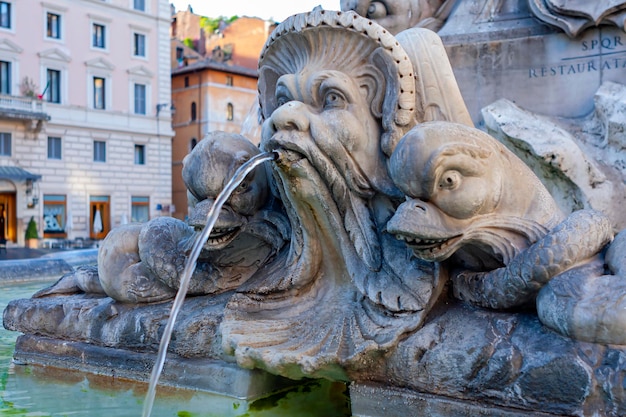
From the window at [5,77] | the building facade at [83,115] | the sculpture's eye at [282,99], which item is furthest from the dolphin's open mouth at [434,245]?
the window at [5,77]

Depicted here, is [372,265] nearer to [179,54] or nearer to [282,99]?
[282,99]

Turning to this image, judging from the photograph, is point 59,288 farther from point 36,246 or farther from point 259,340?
point 36,246

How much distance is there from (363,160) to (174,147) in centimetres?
4026

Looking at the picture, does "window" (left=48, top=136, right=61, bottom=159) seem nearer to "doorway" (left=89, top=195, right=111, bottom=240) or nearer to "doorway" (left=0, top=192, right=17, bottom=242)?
"doorway" (left=89, top=195, right=111, bottom=240)

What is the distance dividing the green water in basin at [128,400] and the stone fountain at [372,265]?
0.08m

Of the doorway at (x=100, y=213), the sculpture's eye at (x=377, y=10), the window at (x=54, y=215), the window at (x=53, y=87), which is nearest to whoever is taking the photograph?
the sculpture's eye at (x=377, y=10)

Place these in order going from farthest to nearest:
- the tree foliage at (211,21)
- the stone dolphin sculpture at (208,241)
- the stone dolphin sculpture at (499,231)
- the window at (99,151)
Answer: the tree foliage at (211,21) → the window at (99,151) → the stone dolphin sculpture at (208,241) → the stone dolphin sculpture at (499,231)

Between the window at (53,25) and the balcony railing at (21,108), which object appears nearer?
the balcony railing at (21,108)

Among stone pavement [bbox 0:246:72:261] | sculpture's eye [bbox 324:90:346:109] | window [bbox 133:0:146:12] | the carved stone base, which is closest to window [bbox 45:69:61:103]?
window [bbox 133:0:146:12]

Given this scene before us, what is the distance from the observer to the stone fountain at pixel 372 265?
7.80 ft

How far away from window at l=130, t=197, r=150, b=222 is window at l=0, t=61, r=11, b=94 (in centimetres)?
718

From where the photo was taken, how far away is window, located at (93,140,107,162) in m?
31.8

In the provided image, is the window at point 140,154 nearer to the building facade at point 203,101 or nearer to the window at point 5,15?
the building facade at point 203,101

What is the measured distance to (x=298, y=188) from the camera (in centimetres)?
291
